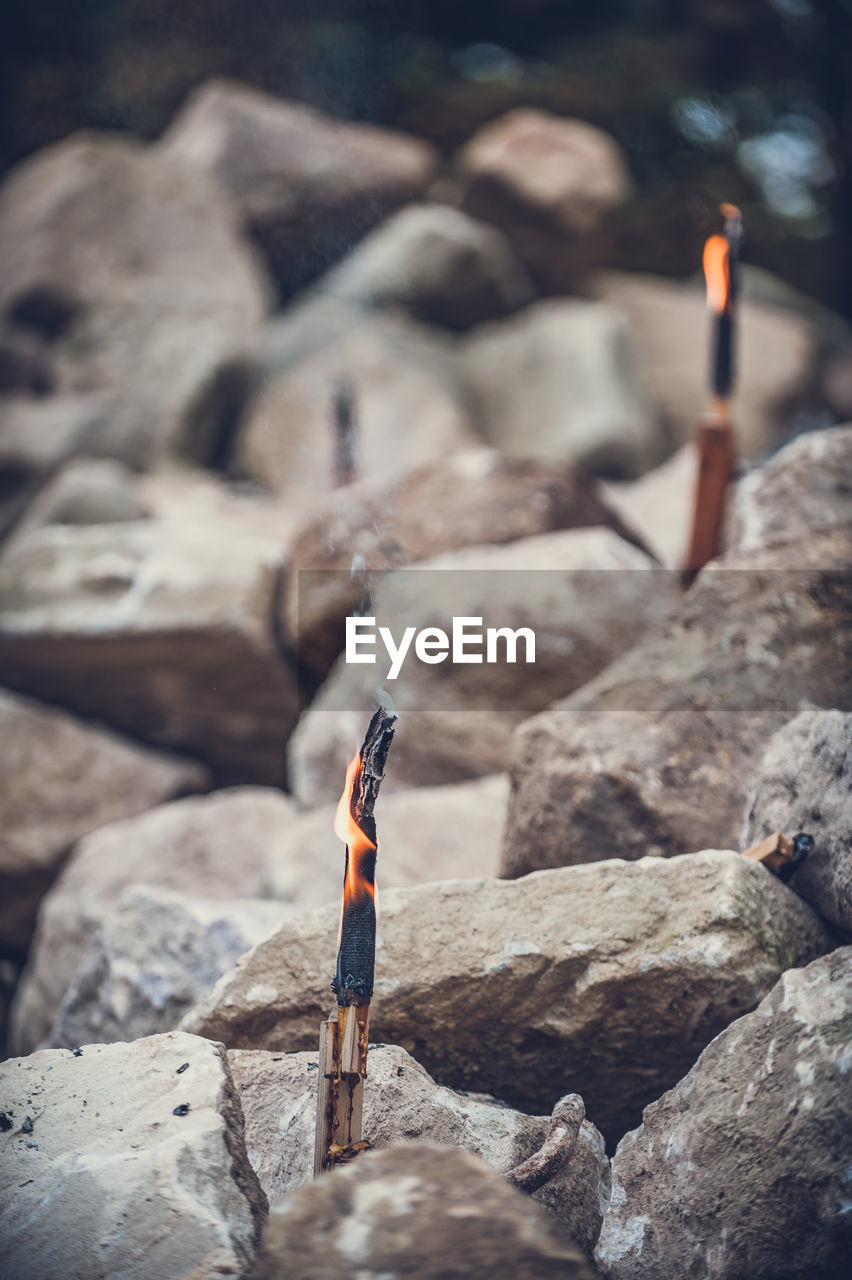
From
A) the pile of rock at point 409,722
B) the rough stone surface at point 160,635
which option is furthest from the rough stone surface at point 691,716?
the rough stone surface at point 160,635

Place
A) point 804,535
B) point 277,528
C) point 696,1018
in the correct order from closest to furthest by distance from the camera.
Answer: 1. point 696,1018
2. point 804,535
3. point 277,528

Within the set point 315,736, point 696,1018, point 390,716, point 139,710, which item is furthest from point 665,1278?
point 139,710

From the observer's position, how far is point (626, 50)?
24.0 feet

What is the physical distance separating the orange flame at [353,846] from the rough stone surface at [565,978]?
0.41 m

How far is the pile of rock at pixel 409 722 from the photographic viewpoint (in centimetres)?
133

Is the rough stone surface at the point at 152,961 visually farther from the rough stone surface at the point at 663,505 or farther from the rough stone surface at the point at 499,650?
the rough stone surface at the point at 663,505

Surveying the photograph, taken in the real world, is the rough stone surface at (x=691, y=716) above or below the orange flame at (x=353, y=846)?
below

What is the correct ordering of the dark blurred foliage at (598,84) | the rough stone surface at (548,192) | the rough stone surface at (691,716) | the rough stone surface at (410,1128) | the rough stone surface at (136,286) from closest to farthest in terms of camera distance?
1. the rough stone surface at (410,1128)
2. the rough stone surface at (691,716)
3. the rough stone surface at (136,286)
4. the rough stone surface at (548,192)
5. the dark blurred foliage at (598,84)

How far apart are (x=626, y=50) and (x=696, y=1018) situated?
741 centimetres

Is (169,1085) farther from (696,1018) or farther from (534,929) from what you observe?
(696,1018)

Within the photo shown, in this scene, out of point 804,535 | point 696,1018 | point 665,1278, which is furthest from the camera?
point 804,535

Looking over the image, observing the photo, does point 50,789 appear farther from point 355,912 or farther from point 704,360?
point 704,360

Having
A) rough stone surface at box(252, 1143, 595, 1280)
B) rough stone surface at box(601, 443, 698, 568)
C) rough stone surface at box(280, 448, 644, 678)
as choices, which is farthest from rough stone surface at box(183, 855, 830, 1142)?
rough stone surface at box(601, 443, 698, 568)

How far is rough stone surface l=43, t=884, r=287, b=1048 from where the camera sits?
218 cm
